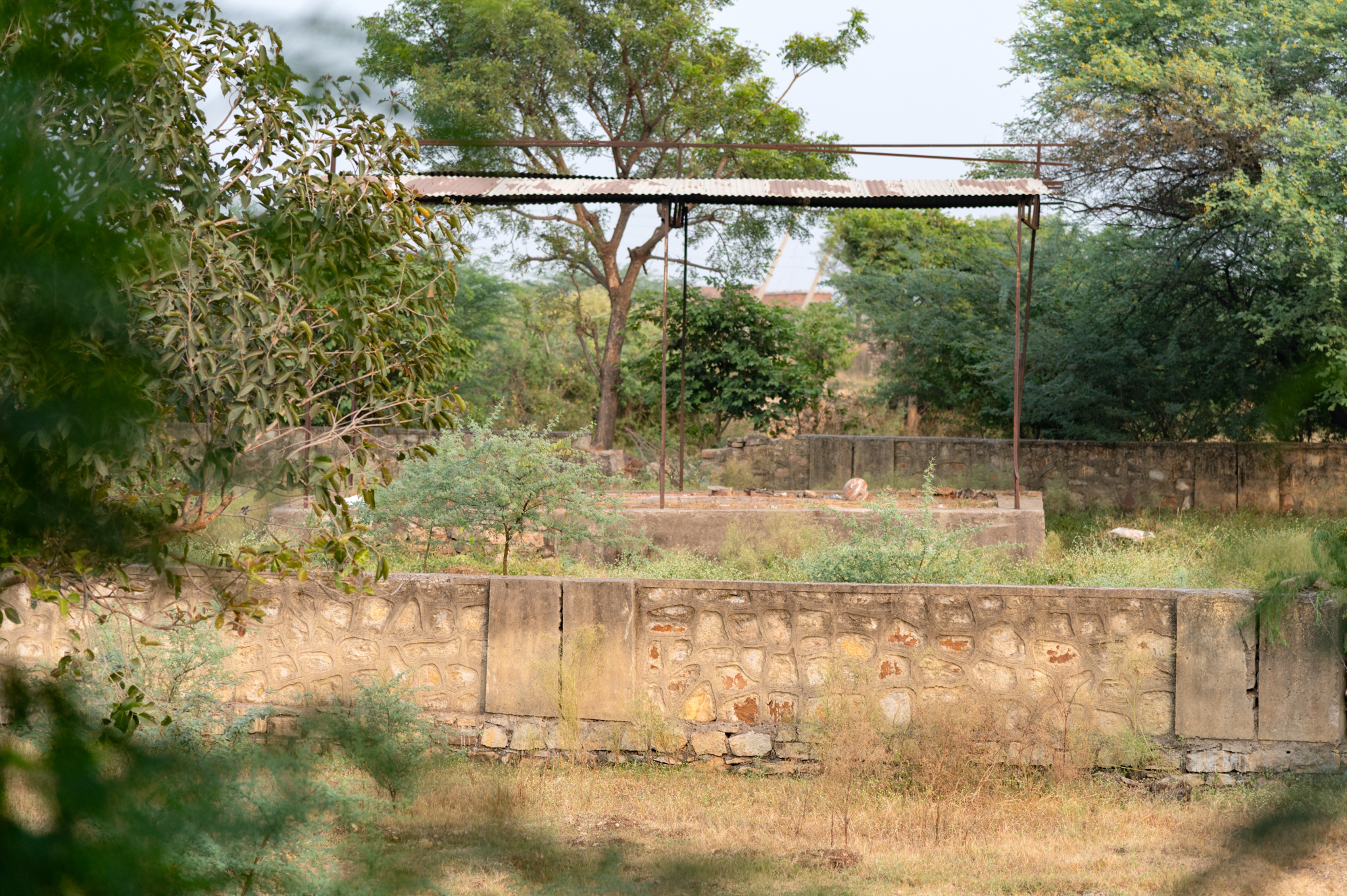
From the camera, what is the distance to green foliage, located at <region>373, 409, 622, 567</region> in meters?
6.86

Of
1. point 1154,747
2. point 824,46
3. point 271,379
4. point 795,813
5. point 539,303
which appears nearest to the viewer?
point 271,379

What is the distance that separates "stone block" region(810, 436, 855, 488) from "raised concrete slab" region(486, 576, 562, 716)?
32.0 ft

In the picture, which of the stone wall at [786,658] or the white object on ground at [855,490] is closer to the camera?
the stone wall at [786,658]

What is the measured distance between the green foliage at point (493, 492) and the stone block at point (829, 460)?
312 inches

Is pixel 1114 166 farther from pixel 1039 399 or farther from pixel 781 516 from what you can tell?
pixel 781 516

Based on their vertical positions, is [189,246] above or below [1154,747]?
above

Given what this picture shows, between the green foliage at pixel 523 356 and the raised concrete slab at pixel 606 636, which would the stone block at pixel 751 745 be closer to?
the raised concrete slab at pixel 606 636

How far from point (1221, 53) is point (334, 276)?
13.5m

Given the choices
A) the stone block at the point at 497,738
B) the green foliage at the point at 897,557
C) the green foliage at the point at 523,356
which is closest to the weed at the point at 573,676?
the stone block at the point at 497,738

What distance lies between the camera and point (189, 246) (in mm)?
1900

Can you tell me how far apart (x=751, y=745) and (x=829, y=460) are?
9.83 m

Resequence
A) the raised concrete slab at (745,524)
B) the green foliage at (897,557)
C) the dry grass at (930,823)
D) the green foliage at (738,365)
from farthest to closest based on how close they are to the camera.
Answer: the green foliage at (738,365), the raised concrete slab at (745,524), the green foliage at (897,557), the dry grass at (930,823)

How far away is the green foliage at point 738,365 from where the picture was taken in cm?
1691

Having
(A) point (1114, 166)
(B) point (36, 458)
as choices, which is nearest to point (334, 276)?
(B) point (36, 458)
